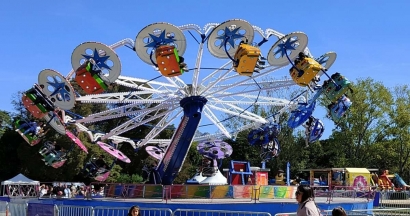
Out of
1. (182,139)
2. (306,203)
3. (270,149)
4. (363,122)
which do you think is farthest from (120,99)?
(363,122)

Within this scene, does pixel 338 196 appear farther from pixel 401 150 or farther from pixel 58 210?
pixel 401 150

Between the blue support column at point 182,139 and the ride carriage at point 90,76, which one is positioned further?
the blue support column at point 182,139

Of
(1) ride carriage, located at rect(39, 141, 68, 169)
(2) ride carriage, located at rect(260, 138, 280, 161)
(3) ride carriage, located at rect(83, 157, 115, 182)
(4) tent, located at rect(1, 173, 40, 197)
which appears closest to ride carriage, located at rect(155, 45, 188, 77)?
(1) ride carriage, located at rect(39, 141, 68, 169)

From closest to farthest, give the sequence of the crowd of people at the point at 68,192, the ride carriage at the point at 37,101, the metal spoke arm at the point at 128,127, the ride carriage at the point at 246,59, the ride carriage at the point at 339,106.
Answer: the ride carriage at the point at 246,59
the ride carriage at the point at 37,101
the ride carriage at the point at 339,106
the metal spoke arm at the point at 128,127
the crowd of people at the point at 68,192

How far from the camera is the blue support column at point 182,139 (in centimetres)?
2334

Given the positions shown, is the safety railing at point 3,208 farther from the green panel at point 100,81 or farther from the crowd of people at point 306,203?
the crowd of people at point 306,203

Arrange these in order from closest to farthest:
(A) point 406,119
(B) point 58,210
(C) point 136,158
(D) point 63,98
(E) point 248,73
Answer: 1. (B) point 58,210
2. (E) point 248,73
3. (D) point 63,98
4. (A) point 406,119
5. (C) point 136,158

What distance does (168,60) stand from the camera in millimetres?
18078

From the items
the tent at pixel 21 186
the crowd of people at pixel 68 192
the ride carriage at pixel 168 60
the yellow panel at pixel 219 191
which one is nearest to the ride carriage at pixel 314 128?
the yellow panel at pixel 219 191

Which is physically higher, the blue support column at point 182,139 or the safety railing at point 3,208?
the blue support column at point 182,139

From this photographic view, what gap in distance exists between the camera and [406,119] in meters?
47.9

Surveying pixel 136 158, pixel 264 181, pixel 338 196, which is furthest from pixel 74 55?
pixel 136 158

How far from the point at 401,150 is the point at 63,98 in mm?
38830

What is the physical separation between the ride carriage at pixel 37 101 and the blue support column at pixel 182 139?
19.3 ft
